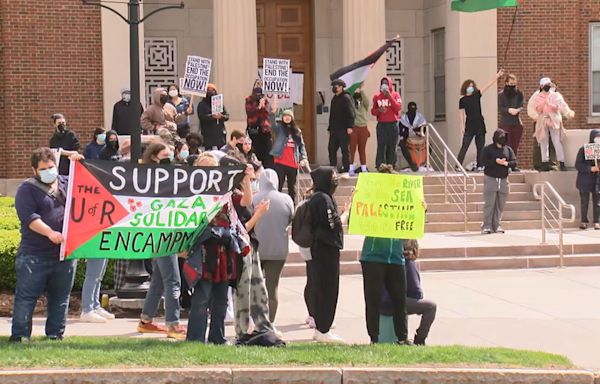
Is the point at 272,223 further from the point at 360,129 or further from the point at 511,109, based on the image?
the point at 511,109

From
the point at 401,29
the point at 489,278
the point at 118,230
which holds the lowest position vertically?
the point at 489,278

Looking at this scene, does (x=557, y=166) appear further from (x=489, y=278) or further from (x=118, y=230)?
(x=118, y=230)

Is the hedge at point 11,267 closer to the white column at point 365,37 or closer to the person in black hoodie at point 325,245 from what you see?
the person in black hoodie at point 325,245

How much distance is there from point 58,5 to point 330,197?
1349cm

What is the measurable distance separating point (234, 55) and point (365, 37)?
2.79 meters

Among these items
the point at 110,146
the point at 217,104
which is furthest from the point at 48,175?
the point at 217,104

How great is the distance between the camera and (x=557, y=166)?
23453 mm

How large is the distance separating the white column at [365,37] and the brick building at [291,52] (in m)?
0.03

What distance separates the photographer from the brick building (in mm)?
23406

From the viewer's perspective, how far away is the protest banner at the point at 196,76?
65.6ft

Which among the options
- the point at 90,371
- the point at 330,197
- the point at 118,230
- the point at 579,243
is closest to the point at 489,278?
the point at 579,243

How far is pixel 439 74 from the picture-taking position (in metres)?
27.0

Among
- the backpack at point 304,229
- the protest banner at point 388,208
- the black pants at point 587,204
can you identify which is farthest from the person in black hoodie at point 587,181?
the backpack at point 304,229

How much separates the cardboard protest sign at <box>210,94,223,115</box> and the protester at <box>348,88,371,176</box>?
11.5 feet
